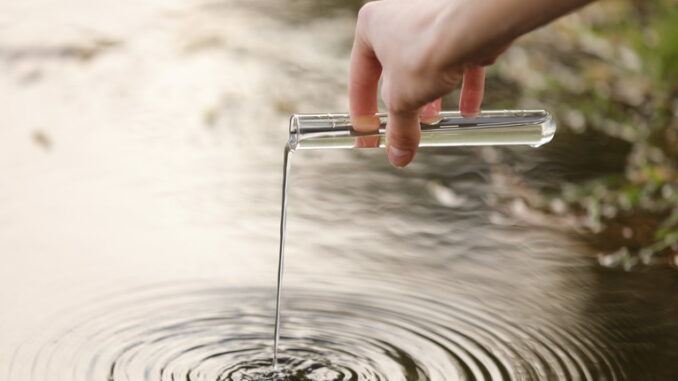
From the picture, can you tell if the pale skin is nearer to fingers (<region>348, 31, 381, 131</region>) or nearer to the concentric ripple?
fingers (<region>348, 31, 381, 131</region>)

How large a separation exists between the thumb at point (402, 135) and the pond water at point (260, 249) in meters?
0.43

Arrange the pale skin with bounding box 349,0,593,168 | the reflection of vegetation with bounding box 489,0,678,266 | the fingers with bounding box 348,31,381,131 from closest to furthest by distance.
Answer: the pale skin with bounding box 349,0,593,168 → the fingers with bounding box 348,31,381,131 → the reflection of vegetation with bounding box 489,0,678,266

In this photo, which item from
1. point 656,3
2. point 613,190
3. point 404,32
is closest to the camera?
point 404,32

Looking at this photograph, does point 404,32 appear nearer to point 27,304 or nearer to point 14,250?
point 27,304

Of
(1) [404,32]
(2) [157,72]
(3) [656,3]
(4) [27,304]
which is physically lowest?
(4) [27,304]

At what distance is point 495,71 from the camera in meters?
3.56

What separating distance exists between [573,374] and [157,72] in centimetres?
203

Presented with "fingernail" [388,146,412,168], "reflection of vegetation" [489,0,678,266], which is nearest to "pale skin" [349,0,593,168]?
"fingernail" [388,146,412,168]

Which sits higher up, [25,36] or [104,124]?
[25,36]

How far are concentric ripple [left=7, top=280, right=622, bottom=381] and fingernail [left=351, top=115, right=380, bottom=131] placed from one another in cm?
41

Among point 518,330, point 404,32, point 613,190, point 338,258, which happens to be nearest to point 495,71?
point 613,190

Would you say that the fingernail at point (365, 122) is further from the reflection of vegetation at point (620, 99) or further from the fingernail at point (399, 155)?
the reflection of vegetation at point (620, 99)

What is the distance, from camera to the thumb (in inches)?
51.3

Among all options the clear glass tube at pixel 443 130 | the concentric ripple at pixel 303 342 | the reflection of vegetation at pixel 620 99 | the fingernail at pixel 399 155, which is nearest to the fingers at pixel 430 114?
the clear glass tube at pixel 443 130
